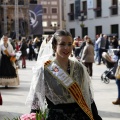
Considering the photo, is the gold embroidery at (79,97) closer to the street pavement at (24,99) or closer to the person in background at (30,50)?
the street pavement at (24,99)

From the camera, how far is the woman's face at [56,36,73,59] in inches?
140

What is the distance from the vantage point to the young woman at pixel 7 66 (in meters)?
12.4

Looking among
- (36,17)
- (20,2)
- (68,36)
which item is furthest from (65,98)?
(20,2)

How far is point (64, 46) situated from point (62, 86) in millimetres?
346

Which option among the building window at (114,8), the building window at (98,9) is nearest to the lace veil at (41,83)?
the building window at (114,8)

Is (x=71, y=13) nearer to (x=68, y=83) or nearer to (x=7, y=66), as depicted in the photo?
(x=7, y=66)

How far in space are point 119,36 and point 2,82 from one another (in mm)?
29569

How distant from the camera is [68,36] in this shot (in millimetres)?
3590

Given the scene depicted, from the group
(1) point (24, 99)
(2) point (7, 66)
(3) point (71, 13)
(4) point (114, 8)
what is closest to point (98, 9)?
(4) point (114, 8)

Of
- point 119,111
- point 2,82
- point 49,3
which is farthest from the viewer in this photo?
point 49,3

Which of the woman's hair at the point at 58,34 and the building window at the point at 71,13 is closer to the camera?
the woman's hair at the point at 58,34

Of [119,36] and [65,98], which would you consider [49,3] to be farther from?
[65,98]

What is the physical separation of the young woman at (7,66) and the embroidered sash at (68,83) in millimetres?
8753

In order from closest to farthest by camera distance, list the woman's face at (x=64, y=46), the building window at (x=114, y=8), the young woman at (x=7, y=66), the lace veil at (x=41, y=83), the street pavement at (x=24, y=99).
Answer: the woman's face at (x=64, y=46), the lace veil at (x=41, y=83), the street pavement at (x=24, y=99), the young woman at (x=7, y=66), the building window at (x=114, y=8)
